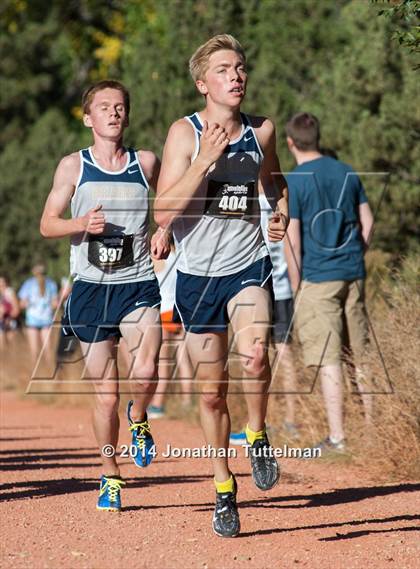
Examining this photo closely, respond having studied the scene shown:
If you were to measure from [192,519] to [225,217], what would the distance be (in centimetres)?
181

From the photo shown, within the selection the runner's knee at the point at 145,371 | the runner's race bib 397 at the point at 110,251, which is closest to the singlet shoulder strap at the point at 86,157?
the runner's race bib 397 at the point at 110,251

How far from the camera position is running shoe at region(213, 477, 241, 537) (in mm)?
6754

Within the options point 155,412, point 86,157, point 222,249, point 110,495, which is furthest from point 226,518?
point 155,412

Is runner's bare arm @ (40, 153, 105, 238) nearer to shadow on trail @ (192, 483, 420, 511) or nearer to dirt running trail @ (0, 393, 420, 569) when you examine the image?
dirt running trail @ (0, 393, 420, 569)

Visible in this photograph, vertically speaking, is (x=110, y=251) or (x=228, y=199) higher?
(x=228, y=199)

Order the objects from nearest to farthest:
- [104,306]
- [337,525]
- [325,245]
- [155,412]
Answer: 1. [337,525]
2. [104,306]
3. [325,245]
4. [155,412]

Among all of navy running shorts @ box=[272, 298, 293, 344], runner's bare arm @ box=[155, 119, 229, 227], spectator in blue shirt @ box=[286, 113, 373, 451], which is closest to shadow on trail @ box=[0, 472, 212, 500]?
spectator in blue shirt @ box=[286, 113, 373, 451]

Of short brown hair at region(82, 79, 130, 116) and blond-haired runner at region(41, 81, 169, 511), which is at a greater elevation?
short brown hair at region(82, 79, 130, 116)

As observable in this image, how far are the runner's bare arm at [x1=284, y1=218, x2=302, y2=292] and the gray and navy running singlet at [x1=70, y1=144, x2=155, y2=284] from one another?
2.83 m

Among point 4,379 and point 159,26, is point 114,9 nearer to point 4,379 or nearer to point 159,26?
point 159,26

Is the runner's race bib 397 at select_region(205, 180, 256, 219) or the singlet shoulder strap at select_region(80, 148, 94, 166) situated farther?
the singlet shoulder strap at select_region(80, 148, 94, 166)

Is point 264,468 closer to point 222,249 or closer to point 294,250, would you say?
point 222,249

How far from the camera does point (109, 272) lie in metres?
7.48

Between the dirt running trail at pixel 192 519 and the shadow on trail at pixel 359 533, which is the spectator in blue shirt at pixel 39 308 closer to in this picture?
the dirt running trail at pixel 192 519
